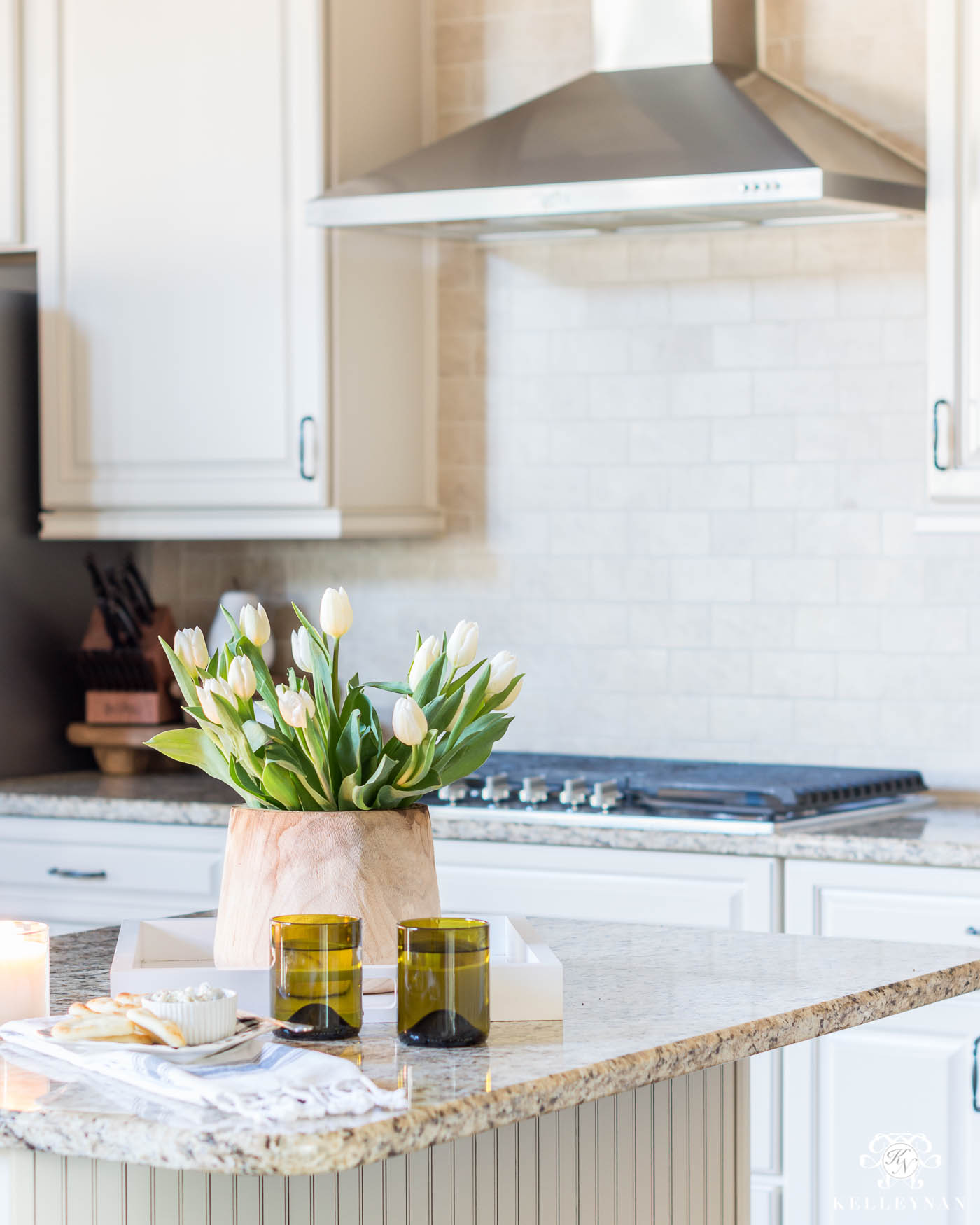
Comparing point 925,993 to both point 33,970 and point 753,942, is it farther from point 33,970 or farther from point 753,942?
point 33,970

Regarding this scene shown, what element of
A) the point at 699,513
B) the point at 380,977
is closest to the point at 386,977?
the point at 380,977

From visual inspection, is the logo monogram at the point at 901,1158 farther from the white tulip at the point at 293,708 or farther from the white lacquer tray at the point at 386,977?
the white tulip at the point at 293,708

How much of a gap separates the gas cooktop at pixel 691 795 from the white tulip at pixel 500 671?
1.21 m

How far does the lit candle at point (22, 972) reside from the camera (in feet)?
4.69

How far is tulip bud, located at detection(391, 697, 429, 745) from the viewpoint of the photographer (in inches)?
59.1

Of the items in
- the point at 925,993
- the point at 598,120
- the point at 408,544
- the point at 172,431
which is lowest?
the point at 925,993

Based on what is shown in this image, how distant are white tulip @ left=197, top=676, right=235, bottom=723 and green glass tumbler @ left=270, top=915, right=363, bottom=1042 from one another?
25 centimetres

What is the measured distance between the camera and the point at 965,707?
128 inches

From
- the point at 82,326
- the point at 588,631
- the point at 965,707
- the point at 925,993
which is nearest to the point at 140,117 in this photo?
the point at 82,326

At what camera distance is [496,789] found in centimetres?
310

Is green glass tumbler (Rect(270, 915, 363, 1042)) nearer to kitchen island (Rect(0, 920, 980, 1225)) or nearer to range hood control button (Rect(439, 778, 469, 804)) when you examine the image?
kitchen island (Rect(0, 920, 980, 1225))

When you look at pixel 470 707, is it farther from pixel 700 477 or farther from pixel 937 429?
pixel 700 477

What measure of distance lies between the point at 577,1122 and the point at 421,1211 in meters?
0.20

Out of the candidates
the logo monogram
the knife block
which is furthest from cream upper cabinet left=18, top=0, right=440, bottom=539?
the logo monogram
